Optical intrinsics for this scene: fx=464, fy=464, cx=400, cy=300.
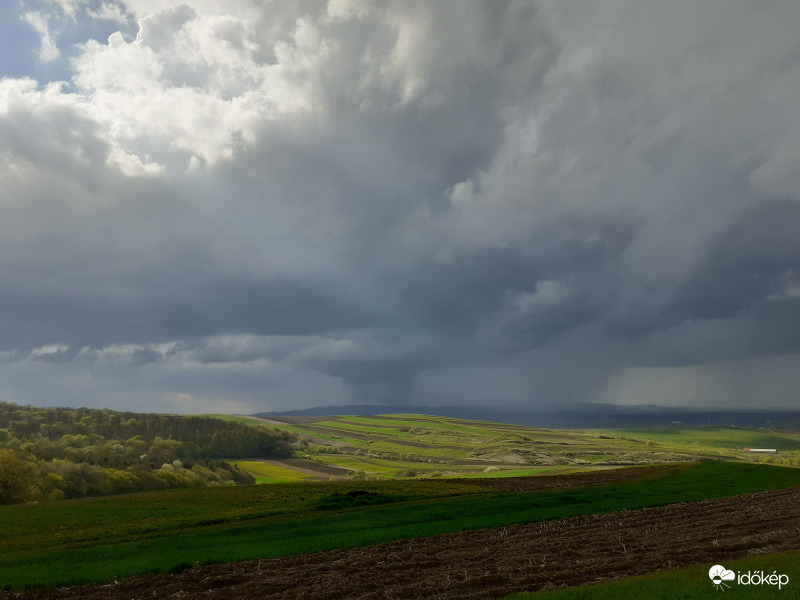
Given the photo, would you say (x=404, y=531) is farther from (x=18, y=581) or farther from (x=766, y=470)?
(x=766, y=470)

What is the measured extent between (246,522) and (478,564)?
28095 millimetres

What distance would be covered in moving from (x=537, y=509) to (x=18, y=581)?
4053 centimetres

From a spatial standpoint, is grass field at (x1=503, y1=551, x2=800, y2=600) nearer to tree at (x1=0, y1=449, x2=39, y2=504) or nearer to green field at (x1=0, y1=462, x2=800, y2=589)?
green field at (x1=0, y1=462, x2=800, y2=589)

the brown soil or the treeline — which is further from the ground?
the brown soil

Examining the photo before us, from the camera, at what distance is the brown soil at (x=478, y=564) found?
65.8 feet

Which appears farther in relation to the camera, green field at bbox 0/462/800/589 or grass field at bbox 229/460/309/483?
grass field at bbox 229/460/309/483

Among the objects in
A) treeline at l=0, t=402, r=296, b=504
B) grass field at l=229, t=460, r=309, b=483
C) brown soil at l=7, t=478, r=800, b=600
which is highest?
brown soil at l=7, t=478, r=800, b=600

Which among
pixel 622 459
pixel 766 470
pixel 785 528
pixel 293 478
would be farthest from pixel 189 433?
pixel 785 528

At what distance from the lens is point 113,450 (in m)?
122

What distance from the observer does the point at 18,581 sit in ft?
84.4

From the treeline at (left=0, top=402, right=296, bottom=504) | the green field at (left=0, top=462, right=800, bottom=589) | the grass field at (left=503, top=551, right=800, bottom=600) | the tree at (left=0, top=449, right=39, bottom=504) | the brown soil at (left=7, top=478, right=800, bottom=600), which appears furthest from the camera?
the treeline at (left=0, top=402, right=296, bottom=504)

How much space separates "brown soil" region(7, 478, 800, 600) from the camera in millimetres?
20062

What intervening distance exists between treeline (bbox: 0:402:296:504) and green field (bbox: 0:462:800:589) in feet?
52.7

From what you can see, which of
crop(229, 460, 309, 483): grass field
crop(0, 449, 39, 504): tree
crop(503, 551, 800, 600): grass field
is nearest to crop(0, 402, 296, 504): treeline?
crop(0, 449, 39, 504): tree
